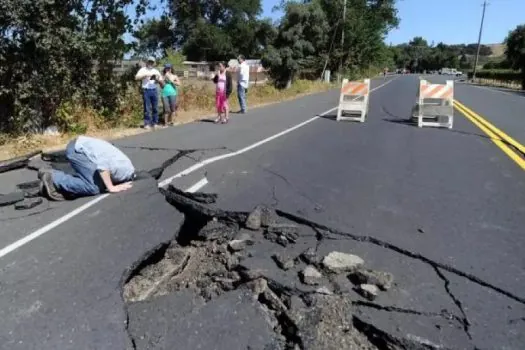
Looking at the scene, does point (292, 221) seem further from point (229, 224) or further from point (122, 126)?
point (122, 126)

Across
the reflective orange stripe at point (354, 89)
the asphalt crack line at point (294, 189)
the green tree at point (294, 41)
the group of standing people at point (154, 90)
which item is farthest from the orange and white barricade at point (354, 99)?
the green tree at point (294, 41)

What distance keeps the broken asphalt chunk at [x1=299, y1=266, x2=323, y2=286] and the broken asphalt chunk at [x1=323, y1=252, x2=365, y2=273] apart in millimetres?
138

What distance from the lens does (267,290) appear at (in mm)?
3613

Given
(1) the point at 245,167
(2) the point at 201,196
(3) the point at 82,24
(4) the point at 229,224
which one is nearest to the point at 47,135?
(3) the point at 82,24

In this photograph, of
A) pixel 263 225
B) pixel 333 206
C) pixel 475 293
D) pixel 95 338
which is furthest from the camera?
pixel 333 206

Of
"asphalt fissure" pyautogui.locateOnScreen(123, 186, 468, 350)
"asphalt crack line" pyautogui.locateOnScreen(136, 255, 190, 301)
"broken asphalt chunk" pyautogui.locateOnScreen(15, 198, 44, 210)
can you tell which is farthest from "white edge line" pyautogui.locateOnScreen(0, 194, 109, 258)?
"asphalt crack line" pyautogui.locateOnScreen(136, 255, 190, 301)

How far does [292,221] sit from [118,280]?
1.96 meters

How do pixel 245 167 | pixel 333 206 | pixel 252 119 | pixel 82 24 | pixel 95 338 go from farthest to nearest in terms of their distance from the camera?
pixel 252 119
pixel 82 24
pixel 245 167
pixel 333 206
pixel 95 338

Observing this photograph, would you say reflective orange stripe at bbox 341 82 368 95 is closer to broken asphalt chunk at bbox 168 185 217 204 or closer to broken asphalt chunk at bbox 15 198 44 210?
broken asphalt chunk at bbox 168 185 217 204

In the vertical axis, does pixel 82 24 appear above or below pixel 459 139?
above

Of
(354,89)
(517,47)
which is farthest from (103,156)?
(517,47)

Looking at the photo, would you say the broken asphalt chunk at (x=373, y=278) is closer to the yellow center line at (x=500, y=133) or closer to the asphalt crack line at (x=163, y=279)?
the asphalt crack line at (x=163, y=279)

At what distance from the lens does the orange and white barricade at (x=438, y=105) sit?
13.5 metres

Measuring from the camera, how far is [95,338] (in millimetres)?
3062
